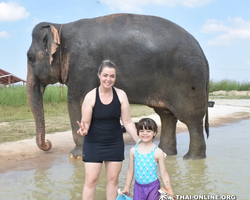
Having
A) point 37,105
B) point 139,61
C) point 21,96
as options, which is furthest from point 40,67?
point 21,96

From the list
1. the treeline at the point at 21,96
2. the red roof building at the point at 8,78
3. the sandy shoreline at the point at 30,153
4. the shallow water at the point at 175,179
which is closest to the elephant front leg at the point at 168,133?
the shallow water at the point at 175,179

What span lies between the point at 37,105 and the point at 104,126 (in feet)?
9.14

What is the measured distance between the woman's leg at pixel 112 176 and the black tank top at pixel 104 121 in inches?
7.7

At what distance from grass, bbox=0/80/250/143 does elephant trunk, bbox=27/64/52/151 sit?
4.45ft

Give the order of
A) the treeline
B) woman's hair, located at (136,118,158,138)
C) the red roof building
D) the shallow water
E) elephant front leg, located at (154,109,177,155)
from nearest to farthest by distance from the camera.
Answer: woman's hair, located at (136,118,158,138), the shallow water, elephant front leg, located at (154,109,177,155), the treeline, the red roof building

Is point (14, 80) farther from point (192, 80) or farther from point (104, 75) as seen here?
point (104, 75)

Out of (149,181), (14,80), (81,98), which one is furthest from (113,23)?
(14,80)

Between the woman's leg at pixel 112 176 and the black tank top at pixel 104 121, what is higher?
the black tank top at pixel 104 121

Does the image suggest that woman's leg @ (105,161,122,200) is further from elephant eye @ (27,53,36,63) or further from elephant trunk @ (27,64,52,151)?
elephant eye @ (27,53,36,63)

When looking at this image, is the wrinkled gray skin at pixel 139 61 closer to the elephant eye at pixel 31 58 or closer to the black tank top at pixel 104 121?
the elephant eye at pixel 31 58

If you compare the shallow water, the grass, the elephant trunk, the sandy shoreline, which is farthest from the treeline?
the shallow water

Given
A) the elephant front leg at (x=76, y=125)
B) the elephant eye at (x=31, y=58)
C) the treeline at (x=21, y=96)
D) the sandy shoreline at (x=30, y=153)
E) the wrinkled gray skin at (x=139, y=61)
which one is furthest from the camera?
the treeline at (x=21, y=96)

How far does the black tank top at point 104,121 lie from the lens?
2.83 metres

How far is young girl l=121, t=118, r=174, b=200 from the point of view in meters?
2.72
